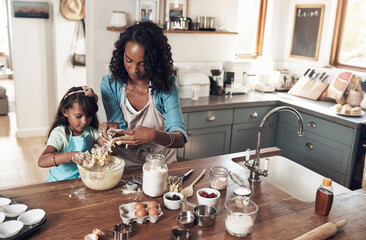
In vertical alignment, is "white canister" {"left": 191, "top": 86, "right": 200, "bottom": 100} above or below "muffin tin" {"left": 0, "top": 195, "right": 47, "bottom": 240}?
above

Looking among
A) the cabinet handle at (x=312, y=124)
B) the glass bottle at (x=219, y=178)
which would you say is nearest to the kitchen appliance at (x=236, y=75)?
the cabinet handle at (x=312, y=124)

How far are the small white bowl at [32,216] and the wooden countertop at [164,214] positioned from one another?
4 cm

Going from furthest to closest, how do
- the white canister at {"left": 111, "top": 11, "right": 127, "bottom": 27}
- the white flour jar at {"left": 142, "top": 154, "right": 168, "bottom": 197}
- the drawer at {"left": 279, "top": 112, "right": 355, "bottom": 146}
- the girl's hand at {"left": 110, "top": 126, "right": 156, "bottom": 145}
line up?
the white canister at {"left": 111, "top": 11, "right": 127, "bottom": 27} → the drawer at {"left": 279, "top": 112, "right": 355, "bottom": 146} → the girl's hand at {"left": 110, "top": 126, "right": 156, "bottom": 145} → the white flour jar at {"left": 142, "top": 154, "right": 168, "bottom": 197}

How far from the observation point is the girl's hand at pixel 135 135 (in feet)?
5.72

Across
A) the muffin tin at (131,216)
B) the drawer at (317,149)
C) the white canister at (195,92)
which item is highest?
the white canister at (195,92)

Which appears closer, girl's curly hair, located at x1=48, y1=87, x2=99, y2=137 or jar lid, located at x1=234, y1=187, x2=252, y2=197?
jar lid, located at x1=234, y1=187, x2=252, y2=197

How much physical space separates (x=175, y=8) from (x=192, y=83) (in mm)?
783

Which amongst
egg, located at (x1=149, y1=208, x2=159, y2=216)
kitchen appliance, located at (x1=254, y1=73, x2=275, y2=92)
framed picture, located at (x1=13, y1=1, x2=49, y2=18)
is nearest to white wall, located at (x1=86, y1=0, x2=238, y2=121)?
kitchen appliance, located at (x1=254, y1=73, x2=275, y2=92)

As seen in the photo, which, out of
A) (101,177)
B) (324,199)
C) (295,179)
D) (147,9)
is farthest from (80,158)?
(147,9)

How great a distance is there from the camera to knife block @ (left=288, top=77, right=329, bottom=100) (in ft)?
13.1

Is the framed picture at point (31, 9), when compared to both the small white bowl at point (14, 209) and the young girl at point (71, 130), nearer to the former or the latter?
the young girl at point (71, 130)

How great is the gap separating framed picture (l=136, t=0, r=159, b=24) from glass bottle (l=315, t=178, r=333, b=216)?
8.51 feet

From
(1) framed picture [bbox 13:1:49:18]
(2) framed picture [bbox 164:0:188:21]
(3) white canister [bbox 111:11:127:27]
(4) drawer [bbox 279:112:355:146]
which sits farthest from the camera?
(1) framed picture [bbox 13:1:49:18]

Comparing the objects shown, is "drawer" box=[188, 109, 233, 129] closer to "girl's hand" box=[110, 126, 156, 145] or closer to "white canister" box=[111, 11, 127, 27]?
"white canister" box=[111, 11, 127, 27]
